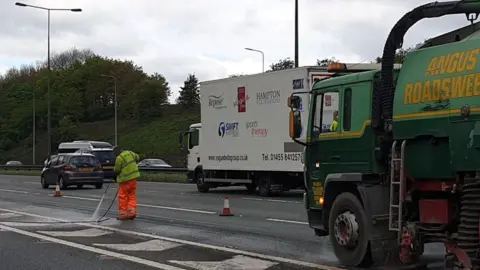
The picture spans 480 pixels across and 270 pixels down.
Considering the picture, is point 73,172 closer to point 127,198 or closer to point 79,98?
point 127,198

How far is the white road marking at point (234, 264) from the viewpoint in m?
8.12

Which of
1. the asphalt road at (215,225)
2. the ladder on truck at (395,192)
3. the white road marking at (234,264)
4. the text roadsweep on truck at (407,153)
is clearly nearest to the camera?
the text roadsweep on truck at (407,153)

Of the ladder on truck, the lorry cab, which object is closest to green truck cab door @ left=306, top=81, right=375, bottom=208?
the ladder on truck

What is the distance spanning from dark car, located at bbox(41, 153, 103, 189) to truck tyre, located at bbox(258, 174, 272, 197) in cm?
997

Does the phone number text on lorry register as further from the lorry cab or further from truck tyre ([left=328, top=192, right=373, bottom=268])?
truck tyre ([left=328, top=192, right=373, bottom=268])

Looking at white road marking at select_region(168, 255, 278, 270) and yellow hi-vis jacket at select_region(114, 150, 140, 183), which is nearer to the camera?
white road marking at select_region(168, 255, 278, 270)

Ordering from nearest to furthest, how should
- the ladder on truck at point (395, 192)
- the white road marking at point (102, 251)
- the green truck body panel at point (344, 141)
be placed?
the ladder on truck at point (395, 192) < the green truck body panel at point (344, 141) < the white road marking at point (102, 251)

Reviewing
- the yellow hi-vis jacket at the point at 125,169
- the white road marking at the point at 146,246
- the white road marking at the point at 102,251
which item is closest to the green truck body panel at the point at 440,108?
the white road marking at the point at 102,251

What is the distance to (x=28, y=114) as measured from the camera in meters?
91.9

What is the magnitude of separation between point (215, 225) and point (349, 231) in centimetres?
539

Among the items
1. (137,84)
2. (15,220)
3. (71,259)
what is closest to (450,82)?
(71,259)

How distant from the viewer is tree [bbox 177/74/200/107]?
76.6 meters

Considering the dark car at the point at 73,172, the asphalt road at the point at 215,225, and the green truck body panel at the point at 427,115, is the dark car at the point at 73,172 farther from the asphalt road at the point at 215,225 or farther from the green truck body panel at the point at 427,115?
the green truck body panel at the point at 427,115

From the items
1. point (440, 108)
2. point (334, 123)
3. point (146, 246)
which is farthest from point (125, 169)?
point (440, 108)
